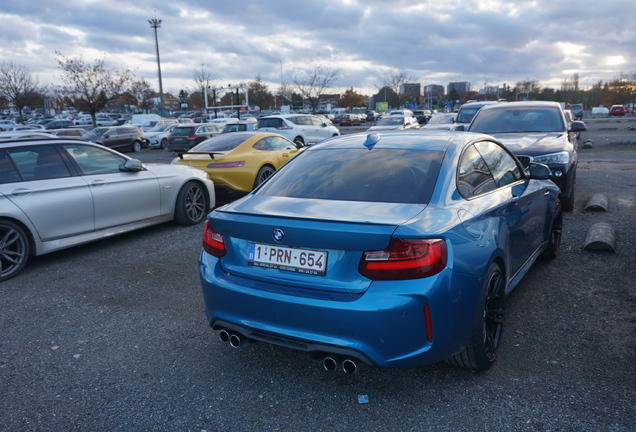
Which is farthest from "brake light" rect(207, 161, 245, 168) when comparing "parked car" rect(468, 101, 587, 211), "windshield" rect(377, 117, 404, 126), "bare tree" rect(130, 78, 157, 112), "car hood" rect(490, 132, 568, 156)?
"bare tree" rect(130, 78, 157, 112)

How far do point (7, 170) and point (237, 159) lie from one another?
13.6ft

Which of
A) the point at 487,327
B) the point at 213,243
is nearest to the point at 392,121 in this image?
the point at 487,327

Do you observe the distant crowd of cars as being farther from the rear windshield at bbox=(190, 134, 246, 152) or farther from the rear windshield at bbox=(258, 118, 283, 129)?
the rear windshield at bbox=(258, 118, 283, 129)

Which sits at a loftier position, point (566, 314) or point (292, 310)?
point (292, 310)

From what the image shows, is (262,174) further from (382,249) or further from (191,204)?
(382,249)

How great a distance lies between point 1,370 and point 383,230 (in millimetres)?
2877

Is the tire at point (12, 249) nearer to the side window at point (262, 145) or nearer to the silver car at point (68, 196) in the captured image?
the silver car at point (68, 196)

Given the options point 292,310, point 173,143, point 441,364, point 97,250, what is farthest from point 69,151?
point 173,143

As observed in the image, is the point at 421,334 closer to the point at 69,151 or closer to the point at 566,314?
the point at 566,314

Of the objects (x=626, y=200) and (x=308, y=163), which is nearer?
(x=308, y=163)

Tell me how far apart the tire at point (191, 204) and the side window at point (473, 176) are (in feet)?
16.5

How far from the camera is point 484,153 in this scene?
4.00 meters

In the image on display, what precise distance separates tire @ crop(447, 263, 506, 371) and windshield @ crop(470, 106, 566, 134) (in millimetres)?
6149

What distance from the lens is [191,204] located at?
7832 millimetres
